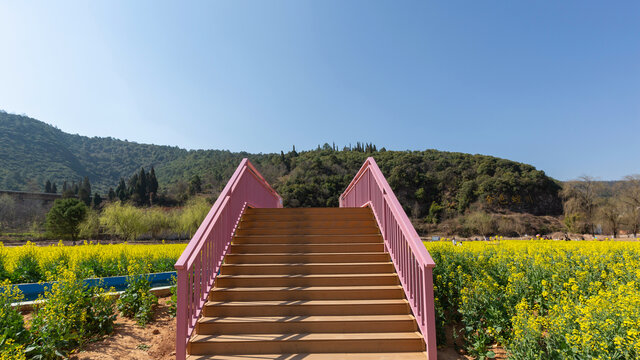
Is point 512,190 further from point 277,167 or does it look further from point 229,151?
point 229,151

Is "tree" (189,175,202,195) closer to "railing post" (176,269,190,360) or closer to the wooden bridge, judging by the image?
the wooden bridge

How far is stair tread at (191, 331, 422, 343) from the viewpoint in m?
3.77

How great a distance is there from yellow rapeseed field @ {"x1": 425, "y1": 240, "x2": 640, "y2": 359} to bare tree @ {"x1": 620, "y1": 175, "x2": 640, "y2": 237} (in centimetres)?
3560

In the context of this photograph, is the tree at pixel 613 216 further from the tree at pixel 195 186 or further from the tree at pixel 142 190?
the tree at pixel 142 190

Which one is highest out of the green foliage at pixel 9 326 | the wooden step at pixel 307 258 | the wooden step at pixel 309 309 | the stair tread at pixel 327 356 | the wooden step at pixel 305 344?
the wooden step at pixel 307 258

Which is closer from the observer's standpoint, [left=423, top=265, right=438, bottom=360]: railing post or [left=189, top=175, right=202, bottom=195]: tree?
[left=423, top=265, right=438, bottom=360]: railing post

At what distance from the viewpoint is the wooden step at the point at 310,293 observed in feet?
14.9

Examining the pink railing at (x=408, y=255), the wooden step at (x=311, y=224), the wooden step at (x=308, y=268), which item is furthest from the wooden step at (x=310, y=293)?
the wooden step at (x=311, y=224)

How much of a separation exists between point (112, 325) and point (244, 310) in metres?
1.80

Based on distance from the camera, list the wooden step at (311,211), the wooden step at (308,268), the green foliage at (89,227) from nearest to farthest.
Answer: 1. the wooden step at (308,268)
2. the wooden step at (311,211)
3. the green foliage at (89,227)

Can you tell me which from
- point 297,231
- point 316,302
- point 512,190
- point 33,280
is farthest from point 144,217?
point 512,190

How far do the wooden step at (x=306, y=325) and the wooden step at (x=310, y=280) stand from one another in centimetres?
79

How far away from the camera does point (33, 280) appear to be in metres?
6.69

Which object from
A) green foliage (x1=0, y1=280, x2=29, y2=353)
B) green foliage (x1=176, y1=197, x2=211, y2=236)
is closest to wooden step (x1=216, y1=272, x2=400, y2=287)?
green foliage (x1=0, y1=280, x2=29, y2=353)
